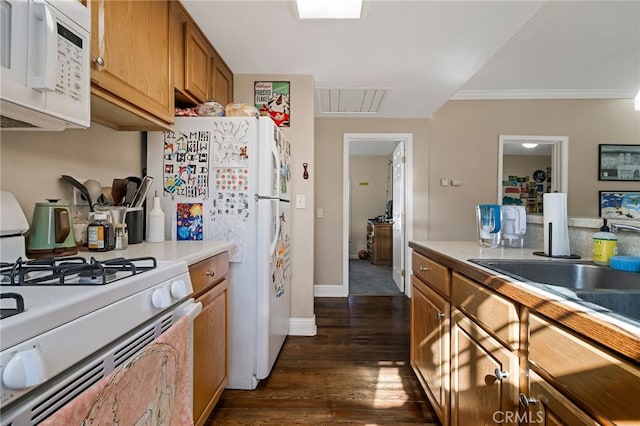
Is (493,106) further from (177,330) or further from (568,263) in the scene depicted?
(177,330)

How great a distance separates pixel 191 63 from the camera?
1871 millimetres

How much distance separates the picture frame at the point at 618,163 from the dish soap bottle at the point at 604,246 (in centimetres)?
344

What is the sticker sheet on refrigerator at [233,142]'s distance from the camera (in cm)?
179

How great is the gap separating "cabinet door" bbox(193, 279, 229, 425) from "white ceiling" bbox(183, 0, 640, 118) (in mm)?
1646

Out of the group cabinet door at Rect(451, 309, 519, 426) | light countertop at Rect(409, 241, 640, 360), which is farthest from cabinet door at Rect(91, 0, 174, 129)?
cabinet door at Rect(451, 309, 519, 426)

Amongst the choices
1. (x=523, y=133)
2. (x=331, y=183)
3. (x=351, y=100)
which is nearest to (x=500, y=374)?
(x=351, y=100)

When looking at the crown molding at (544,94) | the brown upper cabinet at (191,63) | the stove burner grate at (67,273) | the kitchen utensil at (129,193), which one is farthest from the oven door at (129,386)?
the crown molding at (544,94)

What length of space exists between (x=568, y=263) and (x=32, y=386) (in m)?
1.73

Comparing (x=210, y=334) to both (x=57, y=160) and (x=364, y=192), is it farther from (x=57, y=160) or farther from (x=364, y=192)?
(x=364, y=192)

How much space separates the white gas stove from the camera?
1.58 ft

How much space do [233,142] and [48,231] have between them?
961mm

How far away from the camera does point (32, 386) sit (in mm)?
488

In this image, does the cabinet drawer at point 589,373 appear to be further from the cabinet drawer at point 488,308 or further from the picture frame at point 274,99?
the picture frame at point 274,99

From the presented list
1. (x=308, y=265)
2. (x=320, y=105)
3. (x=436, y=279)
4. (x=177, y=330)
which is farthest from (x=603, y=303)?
(x=320, y=105)
